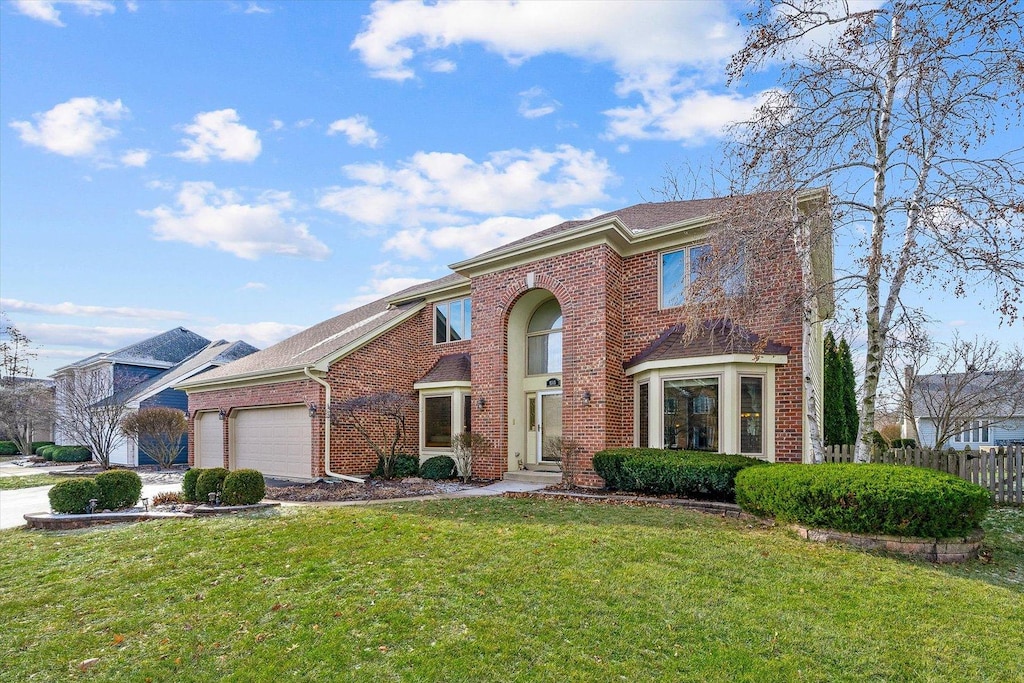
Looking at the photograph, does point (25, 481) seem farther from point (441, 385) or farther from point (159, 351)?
point (159, 351)

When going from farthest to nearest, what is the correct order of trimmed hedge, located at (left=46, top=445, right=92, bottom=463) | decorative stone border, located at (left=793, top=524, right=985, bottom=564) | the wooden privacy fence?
1. trimmed hedge, located at (left=46, top=445, right=92, bottom=463)
2. the wooden privacy fence
3. decorative stone border, located at (left=793, top=524, right=985, bottom=564)

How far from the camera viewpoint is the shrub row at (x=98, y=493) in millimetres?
9391

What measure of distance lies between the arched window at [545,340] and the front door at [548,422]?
2.13 ft

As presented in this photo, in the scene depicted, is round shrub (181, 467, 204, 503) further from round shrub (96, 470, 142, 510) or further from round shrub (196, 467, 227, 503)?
round shrub (96, 470, 142, 510)

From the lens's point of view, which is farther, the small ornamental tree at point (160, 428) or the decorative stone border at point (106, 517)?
the small ornamental tree at point (160, 428)

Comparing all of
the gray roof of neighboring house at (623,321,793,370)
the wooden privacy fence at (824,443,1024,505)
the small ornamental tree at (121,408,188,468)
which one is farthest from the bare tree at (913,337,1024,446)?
the small ornamental tree at (121,408,188,468)

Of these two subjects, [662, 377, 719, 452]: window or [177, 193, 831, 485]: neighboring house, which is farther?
[662, 377, 719, 452]: window

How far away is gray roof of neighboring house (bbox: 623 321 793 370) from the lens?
36.1ft

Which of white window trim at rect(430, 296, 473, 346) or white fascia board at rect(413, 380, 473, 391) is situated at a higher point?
white window trim at rect(430, 296, 473, 346)

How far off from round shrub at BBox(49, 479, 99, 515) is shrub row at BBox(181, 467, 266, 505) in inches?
56.1

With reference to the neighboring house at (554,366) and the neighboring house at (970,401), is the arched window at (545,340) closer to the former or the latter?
the neighboring house at (554,366)

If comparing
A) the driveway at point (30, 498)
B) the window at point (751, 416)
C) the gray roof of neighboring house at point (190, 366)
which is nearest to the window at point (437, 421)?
the driveway at point (30, 498)

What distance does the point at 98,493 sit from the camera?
962 centimetres

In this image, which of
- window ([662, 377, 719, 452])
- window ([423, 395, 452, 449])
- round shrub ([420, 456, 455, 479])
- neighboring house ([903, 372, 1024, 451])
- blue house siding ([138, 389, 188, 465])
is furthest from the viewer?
blue house siding ([138, 389, 188, 465])
